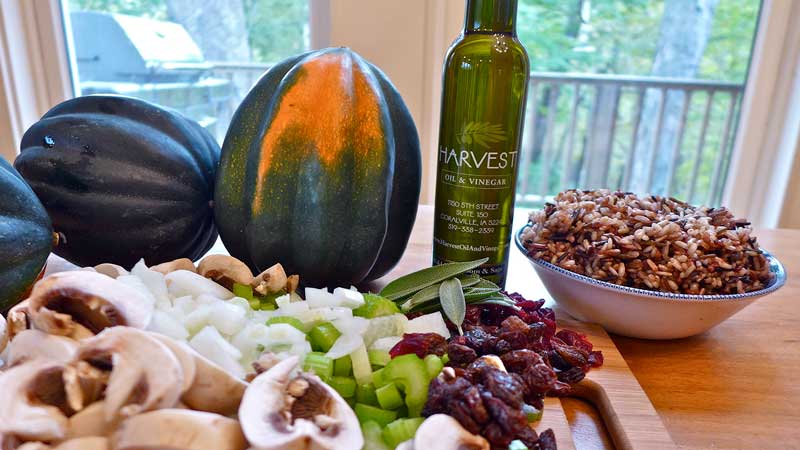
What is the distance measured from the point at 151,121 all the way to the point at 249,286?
338 mm

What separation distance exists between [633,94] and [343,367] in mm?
2693

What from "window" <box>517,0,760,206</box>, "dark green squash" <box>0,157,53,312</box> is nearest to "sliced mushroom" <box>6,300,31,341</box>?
"dark green squash" <box>0,157,53,312</box>

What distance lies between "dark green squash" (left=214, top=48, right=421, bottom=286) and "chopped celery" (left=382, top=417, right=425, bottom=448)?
0.32 meters

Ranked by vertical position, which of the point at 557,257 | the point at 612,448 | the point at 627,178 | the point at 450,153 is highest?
the point at 450,153

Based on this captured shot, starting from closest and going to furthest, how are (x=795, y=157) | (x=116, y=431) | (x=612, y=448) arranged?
(x=116, y=431)
(x=612, y=448)
(x=795, y=157)

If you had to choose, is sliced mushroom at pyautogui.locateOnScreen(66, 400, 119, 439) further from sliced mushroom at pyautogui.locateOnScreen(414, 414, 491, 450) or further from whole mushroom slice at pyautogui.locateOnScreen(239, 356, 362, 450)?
sliced mushroom at pyautogui.locateOnScreen(414, 414, 491, 450)

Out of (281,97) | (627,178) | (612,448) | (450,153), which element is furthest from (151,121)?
(627,178)

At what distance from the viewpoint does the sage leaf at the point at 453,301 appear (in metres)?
0.65

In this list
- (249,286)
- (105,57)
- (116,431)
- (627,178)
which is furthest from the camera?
(627,178)

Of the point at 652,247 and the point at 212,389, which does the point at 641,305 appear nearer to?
the point at 652,247

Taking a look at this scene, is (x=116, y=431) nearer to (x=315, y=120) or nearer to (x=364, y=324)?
(x=364, y=324)

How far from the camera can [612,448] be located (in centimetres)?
57

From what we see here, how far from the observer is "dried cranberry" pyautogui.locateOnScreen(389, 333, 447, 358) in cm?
58

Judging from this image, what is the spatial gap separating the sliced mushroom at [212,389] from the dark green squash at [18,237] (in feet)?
1.16
